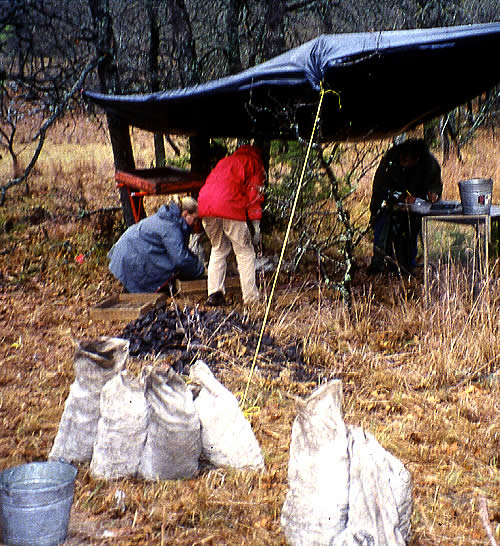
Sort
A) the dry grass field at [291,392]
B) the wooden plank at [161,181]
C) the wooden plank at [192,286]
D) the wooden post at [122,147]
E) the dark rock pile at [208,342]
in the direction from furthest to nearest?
the wooden post at [122,147]
the wooden plank at [161,181]
the wooden plank at [192,286]
the dark rock pile at [208,342]
the dry grass field at [291,392]

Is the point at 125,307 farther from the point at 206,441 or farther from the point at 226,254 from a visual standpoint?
the point at 206,441

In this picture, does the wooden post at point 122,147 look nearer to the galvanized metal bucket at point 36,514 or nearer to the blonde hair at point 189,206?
the blonde hair at point 189,206

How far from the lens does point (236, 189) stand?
632 cm

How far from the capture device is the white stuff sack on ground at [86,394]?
332 centimetres

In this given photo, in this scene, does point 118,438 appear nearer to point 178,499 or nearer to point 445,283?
point 178,499

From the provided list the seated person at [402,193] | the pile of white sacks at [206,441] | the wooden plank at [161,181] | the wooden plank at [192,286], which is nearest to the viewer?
the pile of white sacks at [206,441]

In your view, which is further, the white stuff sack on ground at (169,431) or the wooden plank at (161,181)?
the wooden plank at (161,181)

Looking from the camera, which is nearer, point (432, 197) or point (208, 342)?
point (208, 342)

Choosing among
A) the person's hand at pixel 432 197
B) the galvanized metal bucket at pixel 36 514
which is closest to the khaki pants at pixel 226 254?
the person's hand at pixel 432 197

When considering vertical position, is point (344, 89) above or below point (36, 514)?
above

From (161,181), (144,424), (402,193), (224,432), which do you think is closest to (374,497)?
(224,432)

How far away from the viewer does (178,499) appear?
310 centimetres

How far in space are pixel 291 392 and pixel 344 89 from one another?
2726 millimetres

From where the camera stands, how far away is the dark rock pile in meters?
5.02
